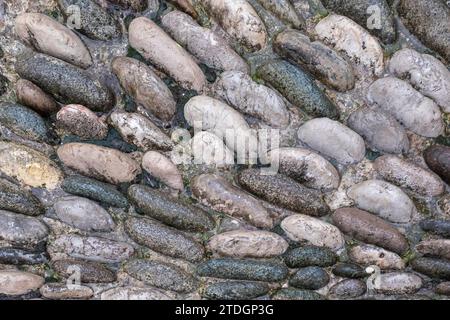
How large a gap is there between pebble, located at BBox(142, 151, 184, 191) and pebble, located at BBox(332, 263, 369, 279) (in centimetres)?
37

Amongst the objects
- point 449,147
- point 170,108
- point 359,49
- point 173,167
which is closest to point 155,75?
point 170,108

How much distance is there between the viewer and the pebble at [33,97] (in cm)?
112

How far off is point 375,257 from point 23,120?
2.57 feet

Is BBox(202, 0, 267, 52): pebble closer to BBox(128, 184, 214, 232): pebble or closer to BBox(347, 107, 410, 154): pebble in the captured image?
BBox(347, 107, 410, 154): pebble

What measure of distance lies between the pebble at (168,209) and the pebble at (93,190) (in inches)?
1.1

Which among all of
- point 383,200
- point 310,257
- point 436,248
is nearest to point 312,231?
point 310,257

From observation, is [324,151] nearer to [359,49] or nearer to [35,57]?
[359,49]

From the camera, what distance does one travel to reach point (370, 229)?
1.13m

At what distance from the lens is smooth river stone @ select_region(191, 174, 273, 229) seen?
1.14m

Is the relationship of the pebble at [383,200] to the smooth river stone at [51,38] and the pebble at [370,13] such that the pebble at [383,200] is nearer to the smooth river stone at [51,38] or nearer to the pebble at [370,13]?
the pebble at [370,13]

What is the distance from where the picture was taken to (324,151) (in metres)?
1.15

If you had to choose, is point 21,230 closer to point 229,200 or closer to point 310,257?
point 229,200

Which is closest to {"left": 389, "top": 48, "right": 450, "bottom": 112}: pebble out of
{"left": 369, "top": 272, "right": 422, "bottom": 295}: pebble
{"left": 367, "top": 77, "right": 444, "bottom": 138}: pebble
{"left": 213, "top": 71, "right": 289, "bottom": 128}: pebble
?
{"left": 367, "top": 77, "right": 444, "bottom": 138}: pebble

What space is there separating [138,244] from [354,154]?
49 centimetres
